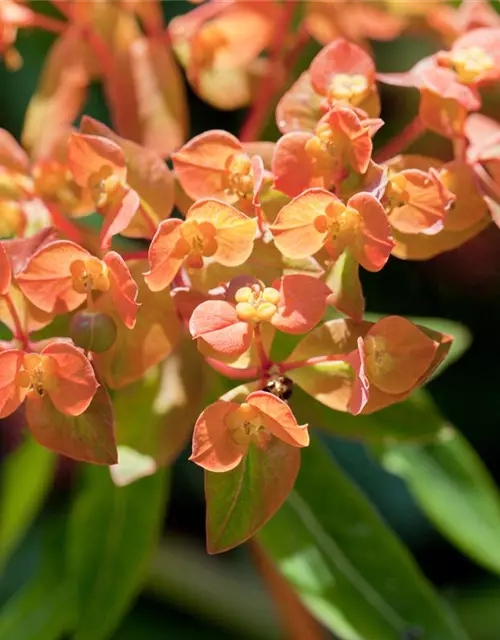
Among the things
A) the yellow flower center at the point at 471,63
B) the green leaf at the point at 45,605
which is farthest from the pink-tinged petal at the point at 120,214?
the green leaf at the point at 45,605

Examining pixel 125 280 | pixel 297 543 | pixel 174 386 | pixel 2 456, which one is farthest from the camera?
pixel 2 456

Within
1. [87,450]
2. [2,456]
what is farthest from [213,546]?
[2,456]

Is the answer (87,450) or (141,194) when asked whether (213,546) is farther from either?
(141,194)

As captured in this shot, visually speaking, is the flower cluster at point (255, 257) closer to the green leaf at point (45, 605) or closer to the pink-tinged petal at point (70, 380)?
the pink-tinged petal at point (70, 380)

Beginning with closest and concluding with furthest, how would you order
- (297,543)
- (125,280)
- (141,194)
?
(125,280)
(141,194)
(297,543)

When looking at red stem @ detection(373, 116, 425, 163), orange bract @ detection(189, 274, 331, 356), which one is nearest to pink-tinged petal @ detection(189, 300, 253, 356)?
orange bract @ detection(189, 274, 331, 356)

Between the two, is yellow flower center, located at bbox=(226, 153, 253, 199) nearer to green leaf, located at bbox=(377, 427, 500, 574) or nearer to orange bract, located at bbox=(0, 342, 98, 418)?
orange bract, located at bbox=(0, 342, 98, 418)

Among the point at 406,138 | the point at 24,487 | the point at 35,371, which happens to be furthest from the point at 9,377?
the point at 24,487
